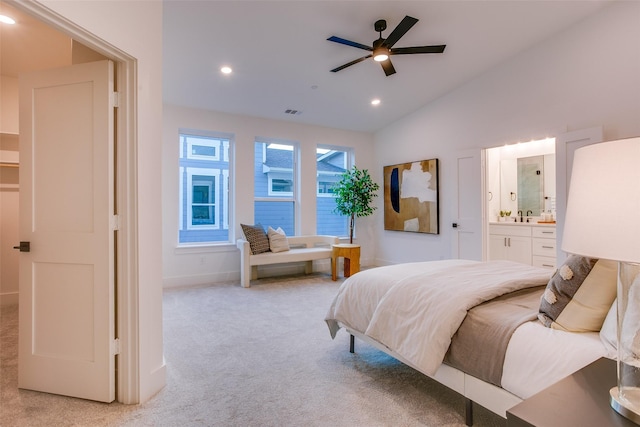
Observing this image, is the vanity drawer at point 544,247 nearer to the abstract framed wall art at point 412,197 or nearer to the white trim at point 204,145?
the abstract framed wall art at point 412,197

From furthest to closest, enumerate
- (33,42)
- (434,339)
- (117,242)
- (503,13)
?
(503,13), (33,42), (117,242), (434,339)

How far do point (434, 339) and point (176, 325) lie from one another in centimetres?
263

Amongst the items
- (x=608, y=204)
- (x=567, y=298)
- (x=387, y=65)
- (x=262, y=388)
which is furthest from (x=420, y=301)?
(x=387, y=65)

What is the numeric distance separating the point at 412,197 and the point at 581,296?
15.1 feet

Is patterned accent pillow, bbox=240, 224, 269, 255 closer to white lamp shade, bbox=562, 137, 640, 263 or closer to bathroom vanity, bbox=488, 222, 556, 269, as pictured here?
bathroom vanity, bbox=488, 222, 556, 269

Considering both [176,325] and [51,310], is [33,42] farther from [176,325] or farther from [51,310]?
[176,325]

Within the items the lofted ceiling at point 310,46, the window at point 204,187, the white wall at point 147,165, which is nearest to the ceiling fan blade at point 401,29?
the lofted ceiling at point 310,46

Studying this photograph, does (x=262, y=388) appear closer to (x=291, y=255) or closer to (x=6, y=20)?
(x=291, y=255)

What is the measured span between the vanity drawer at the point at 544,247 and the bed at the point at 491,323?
310 centimetres

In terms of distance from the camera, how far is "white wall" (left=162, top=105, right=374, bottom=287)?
197 inches

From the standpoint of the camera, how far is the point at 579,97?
3.87 metres

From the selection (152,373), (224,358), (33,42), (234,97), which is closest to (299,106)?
(234,97)

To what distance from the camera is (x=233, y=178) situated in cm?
548

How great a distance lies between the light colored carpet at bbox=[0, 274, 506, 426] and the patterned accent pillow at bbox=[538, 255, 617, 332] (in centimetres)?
73
